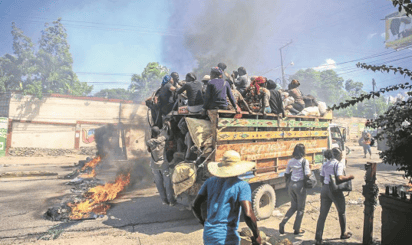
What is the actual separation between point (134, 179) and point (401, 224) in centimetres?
910

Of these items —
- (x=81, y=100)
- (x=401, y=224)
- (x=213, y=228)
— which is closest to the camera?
(x=213, y=228)

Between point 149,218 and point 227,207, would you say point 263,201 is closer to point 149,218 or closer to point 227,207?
point 149,218

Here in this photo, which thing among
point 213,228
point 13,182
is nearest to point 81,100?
point 13,182

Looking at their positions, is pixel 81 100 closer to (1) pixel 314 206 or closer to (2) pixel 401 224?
(1) pixel 314 206

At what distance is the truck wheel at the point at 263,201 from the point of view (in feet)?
18.7

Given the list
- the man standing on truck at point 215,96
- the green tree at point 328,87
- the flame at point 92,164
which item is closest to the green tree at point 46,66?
the flame at point 92,164

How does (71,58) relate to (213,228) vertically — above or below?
above

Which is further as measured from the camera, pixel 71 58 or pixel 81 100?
pixel 71 58

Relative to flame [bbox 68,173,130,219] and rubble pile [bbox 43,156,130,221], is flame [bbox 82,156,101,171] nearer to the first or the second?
rubble pile [bbox 43,156,130,221]

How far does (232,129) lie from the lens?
5.48 meters

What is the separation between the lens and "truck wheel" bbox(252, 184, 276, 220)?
5.71m

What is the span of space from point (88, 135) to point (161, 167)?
77.9 ft

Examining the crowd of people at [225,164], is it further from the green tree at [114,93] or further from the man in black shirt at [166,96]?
the green tree at [114,93]

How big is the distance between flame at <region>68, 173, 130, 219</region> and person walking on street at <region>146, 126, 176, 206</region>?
6.02 ft
